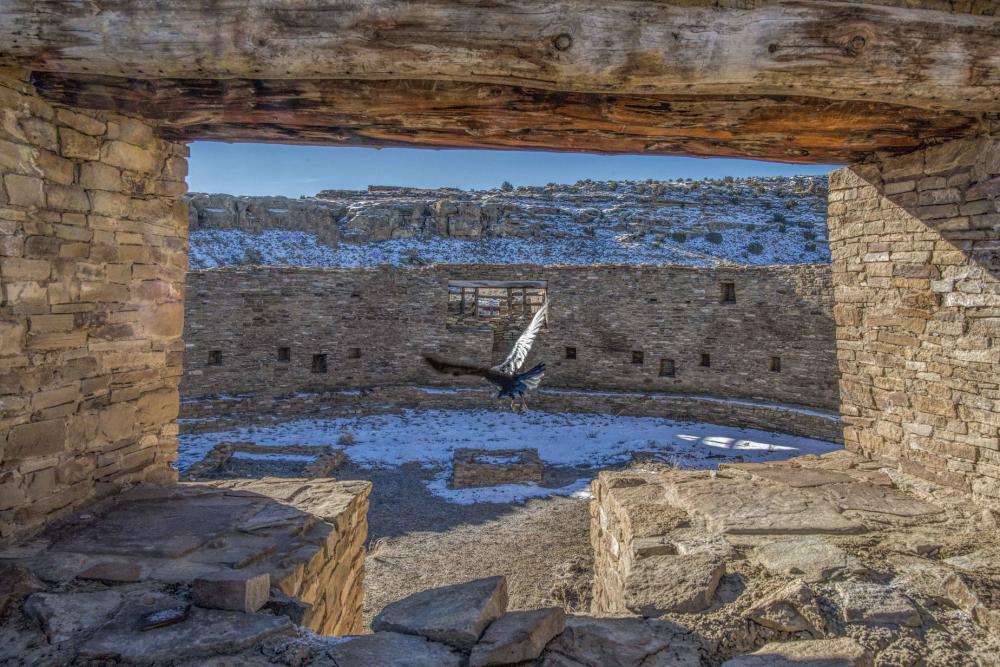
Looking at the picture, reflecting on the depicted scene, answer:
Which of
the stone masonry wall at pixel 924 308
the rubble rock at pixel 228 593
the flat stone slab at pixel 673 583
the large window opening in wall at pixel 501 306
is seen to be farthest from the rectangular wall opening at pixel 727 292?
the rubble rock at pixel 228 593

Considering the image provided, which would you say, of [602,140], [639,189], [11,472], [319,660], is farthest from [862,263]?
[639,189]

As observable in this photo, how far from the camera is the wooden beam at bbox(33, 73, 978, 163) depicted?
2.80 meters

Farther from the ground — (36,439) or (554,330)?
(554,330)

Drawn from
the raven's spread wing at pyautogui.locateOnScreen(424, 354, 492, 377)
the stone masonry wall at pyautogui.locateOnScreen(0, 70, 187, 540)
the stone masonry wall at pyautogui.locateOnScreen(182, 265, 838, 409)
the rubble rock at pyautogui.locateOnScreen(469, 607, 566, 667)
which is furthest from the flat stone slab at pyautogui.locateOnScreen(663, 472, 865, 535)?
the stone masonry wall at pyautogui.locateOnScreen(182, 265, 838, 409)

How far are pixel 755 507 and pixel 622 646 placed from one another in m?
1.75

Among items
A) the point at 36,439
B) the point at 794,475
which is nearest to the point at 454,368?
the point at 794,475

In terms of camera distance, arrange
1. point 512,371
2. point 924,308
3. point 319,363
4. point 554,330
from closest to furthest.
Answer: point 924,308
point 512,371
point 319,363
point 554,330

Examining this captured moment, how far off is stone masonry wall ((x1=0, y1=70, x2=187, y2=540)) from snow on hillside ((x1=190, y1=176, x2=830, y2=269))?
83.4 feet

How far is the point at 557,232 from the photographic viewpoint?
32.9 m

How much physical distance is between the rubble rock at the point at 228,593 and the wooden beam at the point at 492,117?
2.33 m

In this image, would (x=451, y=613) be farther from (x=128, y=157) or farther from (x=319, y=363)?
(x=319, y=363)

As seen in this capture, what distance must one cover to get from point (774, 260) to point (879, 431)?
27896 mm

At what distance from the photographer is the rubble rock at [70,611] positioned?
6.47 feet

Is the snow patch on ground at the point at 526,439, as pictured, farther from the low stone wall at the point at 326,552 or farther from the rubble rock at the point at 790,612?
the rubble rock at the point at 790,612
